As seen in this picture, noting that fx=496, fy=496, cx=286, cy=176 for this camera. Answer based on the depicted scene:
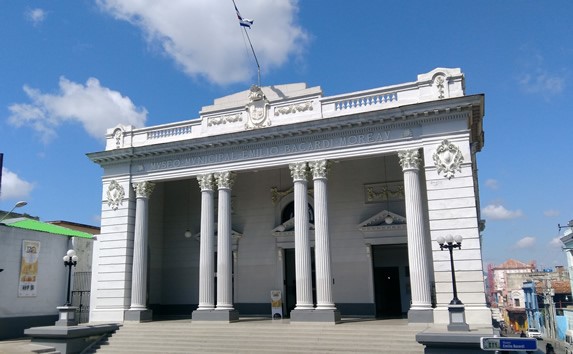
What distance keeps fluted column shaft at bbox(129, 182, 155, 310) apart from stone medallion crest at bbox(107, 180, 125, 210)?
85cm

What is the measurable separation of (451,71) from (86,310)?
2289 cm

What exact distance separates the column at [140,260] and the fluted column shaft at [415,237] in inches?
522

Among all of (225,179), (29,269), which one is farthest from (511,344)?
(29,269)

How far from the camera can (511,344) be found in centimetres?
895

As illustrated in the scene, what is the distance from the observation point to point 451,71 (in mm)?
20828

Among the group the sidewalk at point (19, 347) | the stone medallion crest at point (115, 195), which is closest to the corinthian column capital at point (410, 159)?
the stone medallion crest at point (115, 195)

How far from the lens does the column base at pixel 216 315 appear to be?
22.9 metres

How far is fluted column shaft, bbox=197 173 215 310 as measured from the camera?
23656 mm

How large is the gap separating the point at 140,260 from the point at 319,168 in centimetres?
1042

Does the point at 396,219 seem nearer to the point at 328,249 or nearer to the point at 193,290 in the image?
the point at 328,249

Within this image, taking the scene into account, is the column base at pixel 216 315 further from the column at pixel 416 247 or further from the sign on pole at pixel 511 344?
the sign on pole at pixel 511 344

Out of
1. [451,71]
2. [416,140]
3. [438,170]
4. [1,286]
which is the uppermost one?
[451,71]

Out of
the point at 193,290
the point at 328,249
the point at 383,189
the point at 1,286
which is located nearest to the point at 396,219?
the point at 383,189

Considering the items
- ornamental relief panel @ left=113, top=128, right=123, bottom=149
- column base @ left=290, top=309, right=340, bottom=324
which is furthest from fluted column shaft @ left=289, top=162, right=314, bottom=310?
ornamental relief panel @ left=113, top=128, right=123, bottom=149
